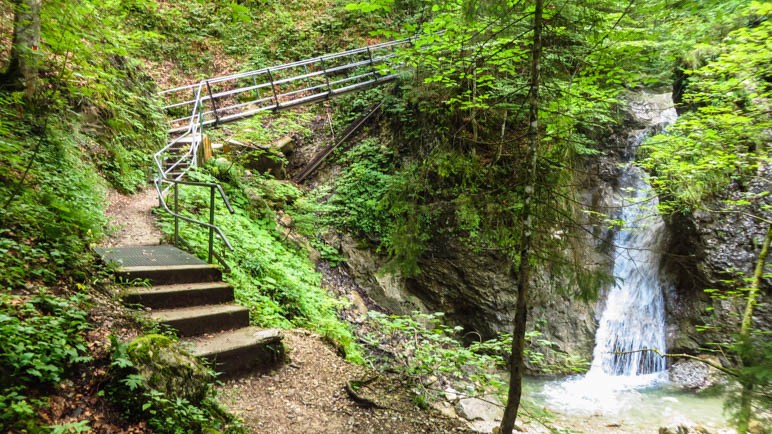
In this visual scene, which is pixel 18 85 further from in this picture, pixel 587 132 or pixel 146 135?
pixel 587 132

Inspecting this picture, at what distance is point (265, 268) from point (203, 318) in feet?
8.40

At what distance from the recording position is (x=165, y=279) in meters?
4.51

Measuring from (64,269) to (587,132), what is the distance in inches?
480

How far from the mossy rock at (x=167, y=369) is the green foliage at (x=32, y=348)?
13.1 inches

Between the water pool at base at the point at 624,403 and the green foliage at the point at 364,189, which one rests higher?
the green foliage at the point at 364,189

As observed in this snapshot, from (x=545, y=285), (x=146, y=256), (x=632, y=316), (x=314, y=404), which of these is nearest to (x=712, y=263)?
(x=632, y=316)

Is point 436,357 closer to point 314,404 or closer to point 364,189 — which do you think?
point 314,404

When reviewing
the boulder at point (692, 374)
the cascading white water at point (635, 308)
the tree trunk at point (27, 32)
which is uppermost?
the tree trunk at point (27, 32)

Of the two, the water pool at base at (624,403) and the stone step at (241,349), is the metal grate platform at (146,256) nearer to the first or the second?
the stone step at (241,349)

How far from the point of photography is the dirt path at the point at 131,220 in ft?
18.4

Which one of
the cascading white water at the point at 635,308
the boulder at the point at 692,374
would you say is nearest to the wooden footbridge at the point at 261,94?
the cascading white water at the point at 635,308

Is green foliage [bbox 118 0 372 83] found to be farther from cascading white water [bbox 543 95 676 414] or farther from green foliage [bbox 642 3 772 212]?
green foliage [bbox 642 3 772 212]

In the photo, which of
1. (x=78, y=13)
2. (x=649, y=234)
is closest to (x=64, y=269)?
(x=78, y=13)

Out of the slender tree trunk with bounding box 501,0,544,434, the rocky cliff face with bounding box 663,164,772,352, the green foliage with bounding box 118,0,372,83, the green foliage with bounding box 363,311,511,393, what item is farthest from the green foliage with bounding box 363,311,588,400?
the green foliage with bounding box 118,0,372,83
